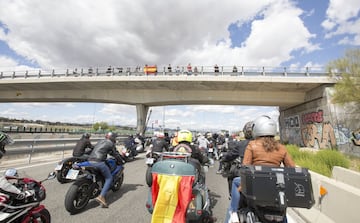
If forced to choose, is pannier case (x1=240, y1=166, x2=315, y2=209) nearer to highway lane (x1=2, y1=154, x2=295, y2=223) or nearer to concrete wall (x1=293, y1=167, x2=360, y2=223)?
concrete wall (x1=293, y1=167, x2=360, y2=223)

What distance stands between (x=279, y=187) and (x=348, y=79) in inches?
673

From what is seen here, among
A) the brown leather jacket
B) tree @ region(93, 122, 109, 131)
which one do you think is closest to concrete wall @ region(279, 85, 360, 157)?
the brown leather jacket

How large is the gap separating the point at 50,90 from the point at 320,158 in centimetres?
2884

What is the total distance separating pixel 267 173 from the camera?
1921 millimetres

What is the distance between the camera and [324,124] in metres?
15.7

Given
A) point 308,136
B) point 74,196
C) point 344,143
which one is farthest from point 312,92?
point 74,196

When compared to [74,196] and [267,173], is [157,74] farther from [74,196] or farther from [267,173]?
[267,173]

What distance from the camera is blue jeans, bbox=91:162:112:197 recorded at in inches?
163

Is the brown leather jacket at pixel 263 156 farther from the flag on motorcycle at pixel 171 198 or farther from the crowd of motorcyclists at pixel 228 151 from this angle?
the flag on motorcycle at pixel 171 198

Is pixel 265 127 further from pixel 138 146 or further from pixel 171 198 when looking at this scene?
pixel 138 146

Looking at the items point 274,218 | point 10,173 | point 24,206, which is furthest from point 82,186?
point 274,218

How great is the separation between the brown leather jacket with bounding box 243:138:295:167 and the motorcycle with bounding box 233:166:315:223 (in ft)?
1.47

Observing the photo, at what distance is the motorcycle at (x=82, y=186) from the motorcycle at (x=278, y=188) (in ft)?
11.5

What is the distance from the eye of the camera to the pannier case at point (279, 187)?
1847mm
